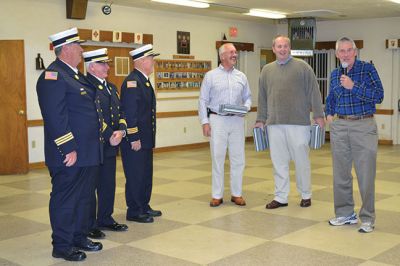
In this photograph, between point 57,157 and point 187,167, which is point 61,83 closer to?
point 57,157

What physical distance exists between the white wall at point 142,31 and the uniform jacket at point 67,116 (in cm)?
517

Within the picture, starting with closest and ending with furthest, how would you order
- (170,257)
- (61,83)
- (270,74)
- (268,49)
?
(61,83) → (170,257) → (270,74) → (268,49)

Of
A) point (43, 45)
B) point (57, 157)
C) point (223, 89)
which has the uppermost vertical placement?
point (43, 45)

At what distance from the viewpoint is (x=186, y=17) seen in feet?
38.4

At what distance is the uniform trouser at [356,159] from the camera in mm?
4844

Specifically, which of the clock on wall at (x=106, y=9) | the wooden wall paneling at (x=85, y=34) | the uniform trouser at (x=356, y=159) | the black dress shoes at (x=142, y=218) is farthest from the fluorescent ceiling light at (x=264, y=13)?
the black dress shoes at (x=142, y=218)

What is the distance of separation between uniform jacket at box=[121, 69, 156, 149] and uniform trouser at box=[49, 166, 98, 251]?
0.93 metres

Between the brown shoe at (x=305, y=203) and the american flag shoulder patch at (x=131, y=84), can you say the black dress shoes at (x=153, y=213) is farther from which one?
the brown shoe at (x=305, y=203)

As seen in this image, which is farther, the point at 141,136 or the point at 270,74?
the point at 270,74

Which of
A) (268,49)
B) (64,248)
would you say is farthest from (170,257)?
(268,49)

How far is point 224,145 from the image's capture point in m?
6.02

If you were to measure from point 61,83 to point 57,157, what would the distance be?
54 cm

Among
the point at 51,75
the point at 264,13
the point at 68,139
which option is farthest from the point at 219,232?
the point at 264,13

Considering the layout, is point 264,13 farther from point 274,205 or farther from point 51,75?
point 51,75
